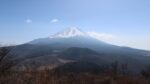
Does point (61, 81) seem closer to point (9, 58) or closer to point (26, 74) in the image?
point (26, 74)

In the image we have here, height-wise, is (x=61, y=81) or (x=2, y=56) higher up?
(x=2, y=56)

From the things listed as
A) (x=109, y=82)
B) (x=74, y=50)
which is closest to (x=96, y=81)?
(x=109, y=82)

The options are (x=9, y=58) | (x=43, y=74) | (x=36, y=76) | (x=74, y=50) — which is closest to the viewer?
(x=43, y=74)

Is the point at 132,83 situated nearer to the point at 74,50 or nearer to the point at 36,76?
the point at 36,76

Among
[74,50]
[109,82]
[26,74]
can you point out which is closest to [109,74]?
[109,82]

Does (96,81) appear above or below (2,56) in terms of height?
below

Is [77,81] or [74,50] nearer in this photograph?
[77,81]

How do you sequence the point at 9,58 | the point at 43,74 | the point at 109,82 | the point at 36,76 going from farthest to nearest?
the point at 9,58
the point at 109,82
the point at 36,76
the point at 43,74

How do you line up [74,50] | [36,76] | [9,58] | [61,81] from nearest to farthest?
[36,76]
[61,81]
[9,58]
[74,50]

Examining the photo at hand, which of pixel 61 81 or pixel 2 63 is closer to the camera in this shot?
pixel 61 81
